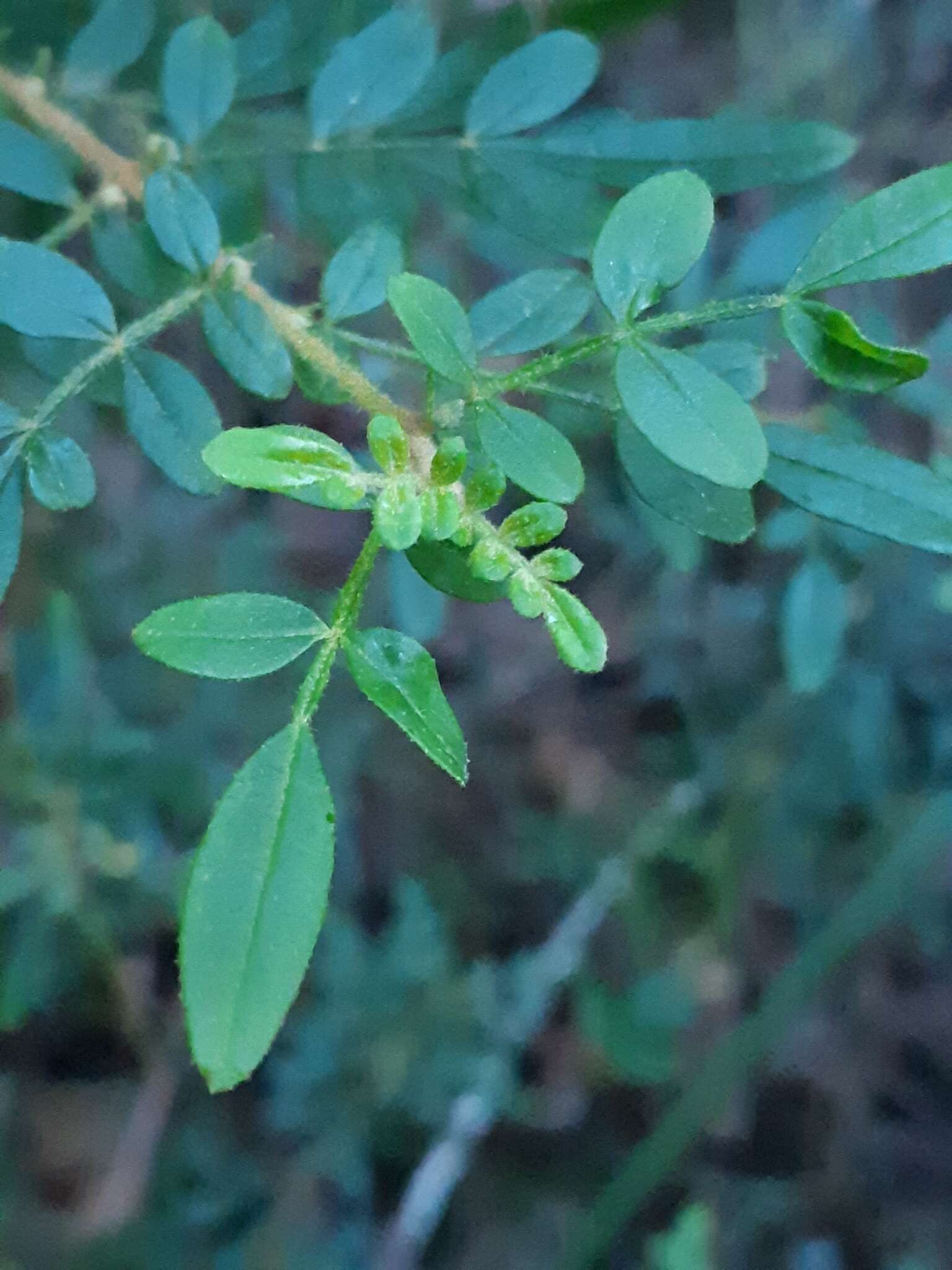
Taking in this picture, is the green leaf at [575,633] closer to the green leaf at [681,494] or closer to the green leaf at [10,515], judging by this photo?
the green leaf at [681,494]

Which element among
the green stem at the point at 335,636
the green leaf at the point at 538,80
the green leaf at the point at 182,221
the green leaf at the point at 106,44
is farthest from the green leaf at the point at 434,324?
the green leaf at the point at 106,44

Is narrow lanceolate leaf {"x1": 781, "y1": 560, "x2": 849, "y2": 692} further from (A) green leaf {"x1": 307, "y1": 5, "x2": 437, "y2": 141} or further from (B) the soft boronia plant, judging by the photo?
(A) green leaf {"x1": 307, "y1": 5, "x2": 437, "y2": 141}

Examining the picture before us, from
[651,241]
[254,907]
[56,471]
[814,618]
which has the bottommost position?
[814,618]

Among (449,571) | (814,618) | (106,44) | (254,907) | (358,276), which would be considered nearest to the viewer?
(254,907)

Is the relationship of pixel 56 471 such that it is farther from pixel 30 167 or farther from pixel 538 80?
pixel 538 80

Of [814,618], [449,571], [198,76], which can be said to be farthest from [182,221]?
[814,618]

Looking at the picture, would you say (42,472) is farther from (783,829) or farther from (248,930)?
(783,829)
